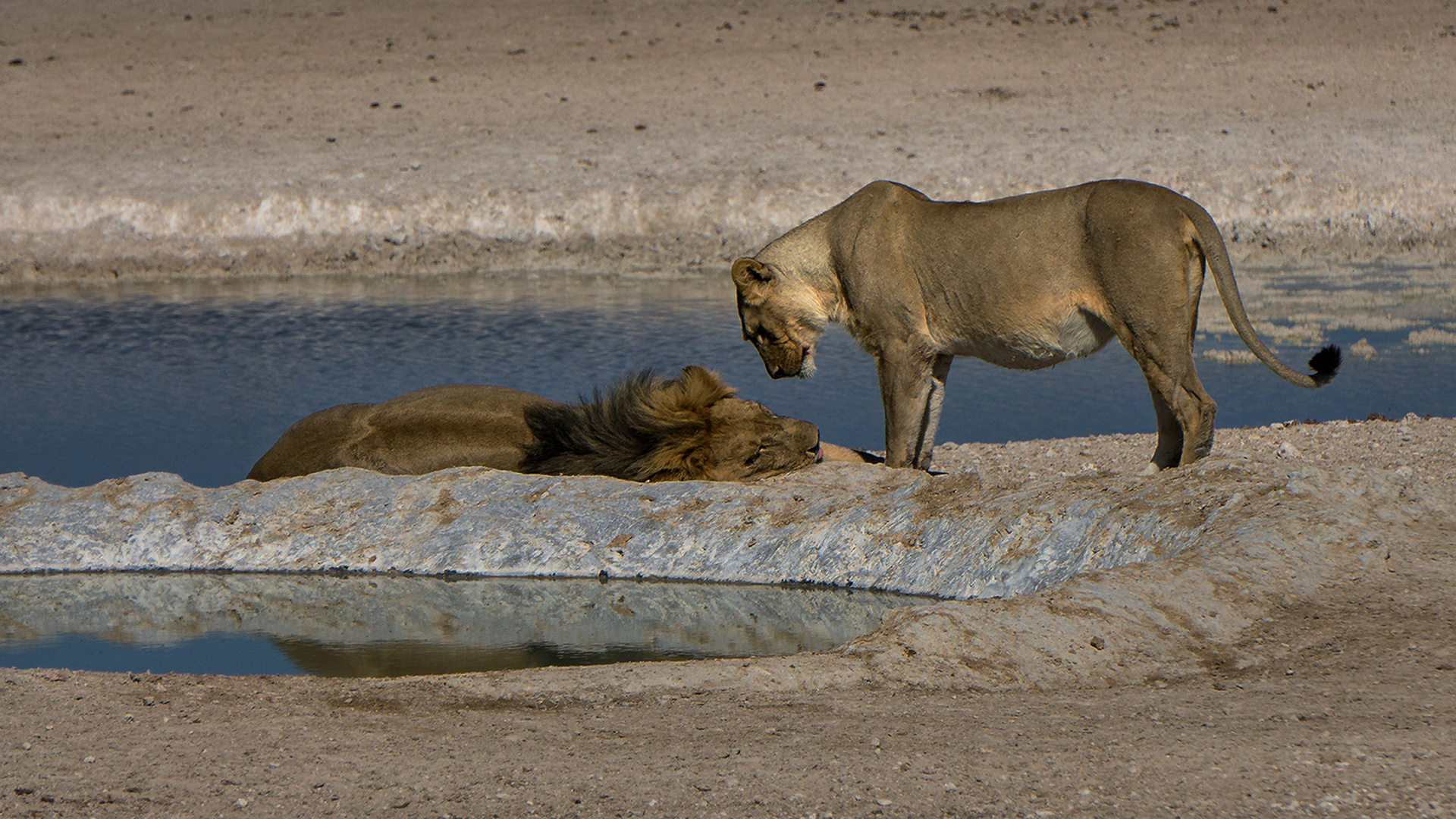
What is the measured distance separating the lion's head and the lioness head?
1217 millimetres

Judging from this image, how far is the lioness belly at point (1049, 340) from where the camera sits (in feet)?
22.2

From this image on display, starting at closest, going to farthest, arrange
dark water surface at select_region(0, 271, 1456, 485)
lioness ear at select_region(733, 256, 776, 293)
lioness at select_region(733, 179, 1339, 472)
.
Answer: lioness at select_region(733, 179, 1339, 472), lioness ear at select_region(733, 256, 776, 293), dark water surface at select_region(0, 271, 1456, 485)

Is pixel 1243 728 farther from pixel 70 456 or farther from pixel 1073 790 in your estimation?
pixel 70 456

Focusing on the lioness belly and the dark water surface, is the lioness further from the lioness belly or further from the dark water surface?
the dark water surface

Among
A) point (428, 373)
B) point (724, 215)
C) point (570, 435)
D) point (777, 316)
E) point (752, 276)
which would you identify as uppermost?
point (752, 276)

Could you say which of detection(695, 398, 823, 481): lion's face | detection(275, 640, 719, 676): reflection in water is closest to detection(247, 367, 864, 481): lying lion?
detection(695, 398, 823, 481): lion's face

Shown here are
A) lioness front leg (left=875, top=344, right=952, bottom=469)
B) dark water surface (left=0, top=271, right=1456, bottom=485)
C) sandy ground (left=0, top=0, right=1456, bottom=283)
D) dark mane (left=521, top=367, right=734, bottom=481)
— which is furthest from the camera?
sandy ground (left=0, top=0, right=1456, bottom=283)

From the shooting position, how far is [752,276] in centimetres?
746

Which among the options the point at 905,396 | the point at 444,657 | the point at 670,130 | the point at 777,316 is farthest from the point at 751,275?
the point at 670,130

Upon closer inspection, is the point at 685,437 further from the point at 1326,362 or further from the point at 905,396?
the point at 1326,362

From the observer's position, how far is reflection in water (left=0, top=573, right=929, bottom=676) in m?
5.01

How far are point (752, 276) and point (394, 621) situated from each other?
278 cm

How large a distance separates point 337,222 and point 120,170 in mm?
2888

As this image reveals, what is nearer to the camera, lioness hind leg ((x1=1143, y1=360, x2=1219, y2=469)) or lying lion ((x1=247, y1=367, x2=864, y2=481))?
lying lion ((x1=247, y1=367, x2=864, y2=481))
